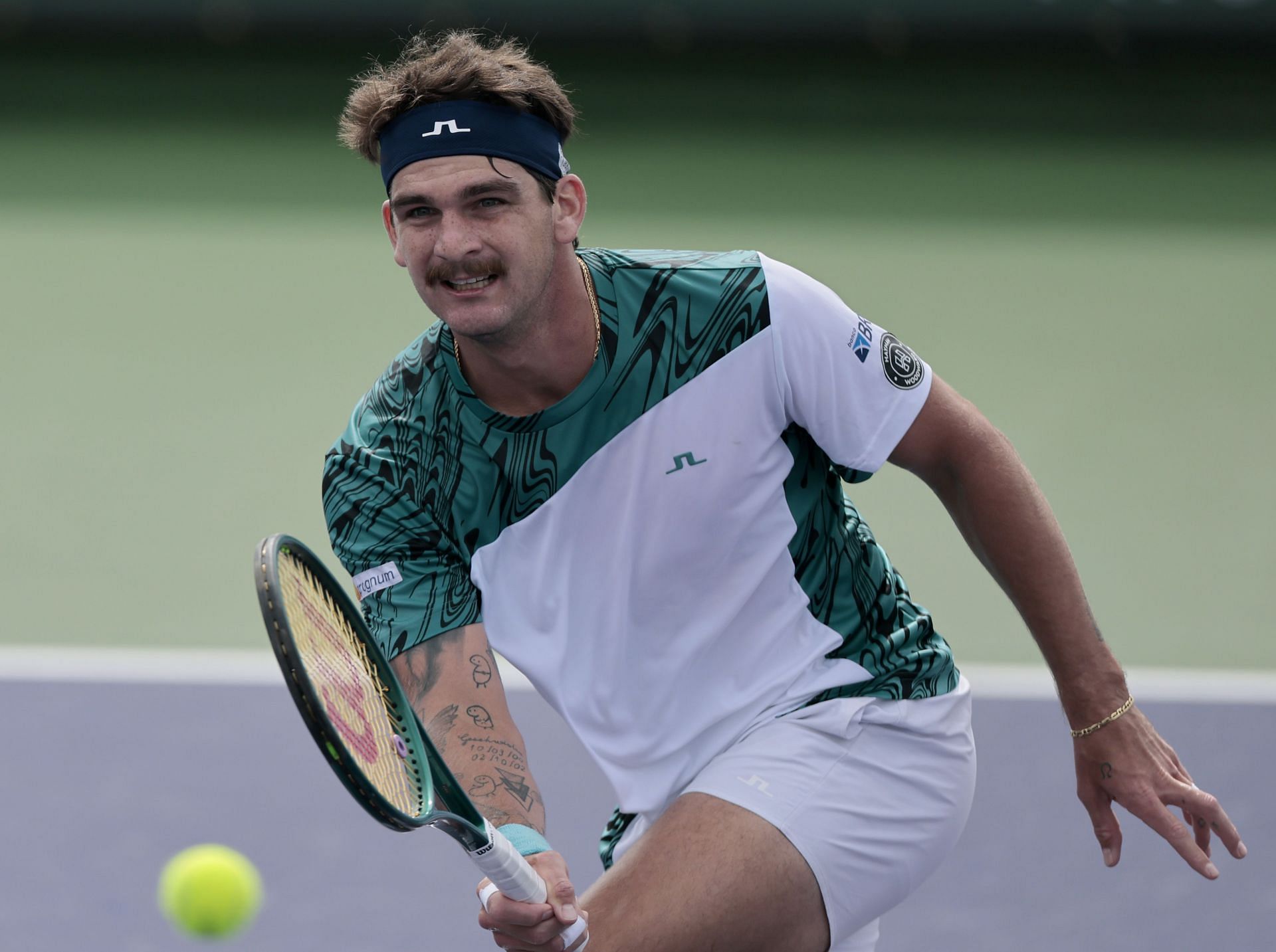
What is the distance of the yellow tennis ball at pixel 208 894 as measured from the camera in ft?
10.4

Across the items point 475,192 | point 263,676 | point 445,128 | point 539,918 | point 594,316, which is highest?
point 445,128

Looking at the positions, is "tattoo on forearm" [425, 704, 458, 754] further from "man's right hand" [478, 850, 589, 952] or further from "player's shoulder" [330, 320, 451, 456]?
"player's shoulder" [330, 320, 451, 456]

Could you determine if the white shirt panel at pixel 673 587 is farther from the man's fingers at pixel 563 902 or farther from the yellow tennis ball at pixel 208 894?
the yellow tennis ball at pixel 208 894

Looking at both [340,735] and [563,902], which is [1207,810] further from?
[340,735]

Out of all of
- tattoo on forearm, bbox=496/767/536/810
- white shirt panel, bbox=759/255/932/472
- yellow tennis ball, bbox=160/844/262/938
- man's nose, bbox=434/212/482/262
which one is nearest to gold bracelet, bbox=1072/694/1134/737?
white shirt panel, bbox=759/255/932/472

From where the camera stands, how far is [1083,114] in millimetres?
9023

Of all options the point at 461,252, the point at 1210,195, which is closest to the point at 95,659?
the point at 461,252

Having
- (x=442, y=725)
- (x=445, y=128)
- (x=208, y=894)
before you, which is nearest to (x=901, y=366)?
(x=445, y=128)

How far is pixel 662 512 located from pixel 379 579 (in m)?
0.49

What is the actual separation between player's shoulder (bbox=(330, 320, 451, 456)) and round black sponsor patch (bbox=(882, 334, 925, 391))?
0.74 metres

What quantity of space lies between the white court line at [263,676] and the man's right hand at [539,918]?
7.20ft

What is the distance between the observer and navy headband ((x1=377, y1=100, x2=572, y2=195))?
2836 millimetres

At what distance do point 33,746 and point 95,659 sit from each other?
19.4 inches

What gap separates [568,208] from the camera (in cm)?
299
